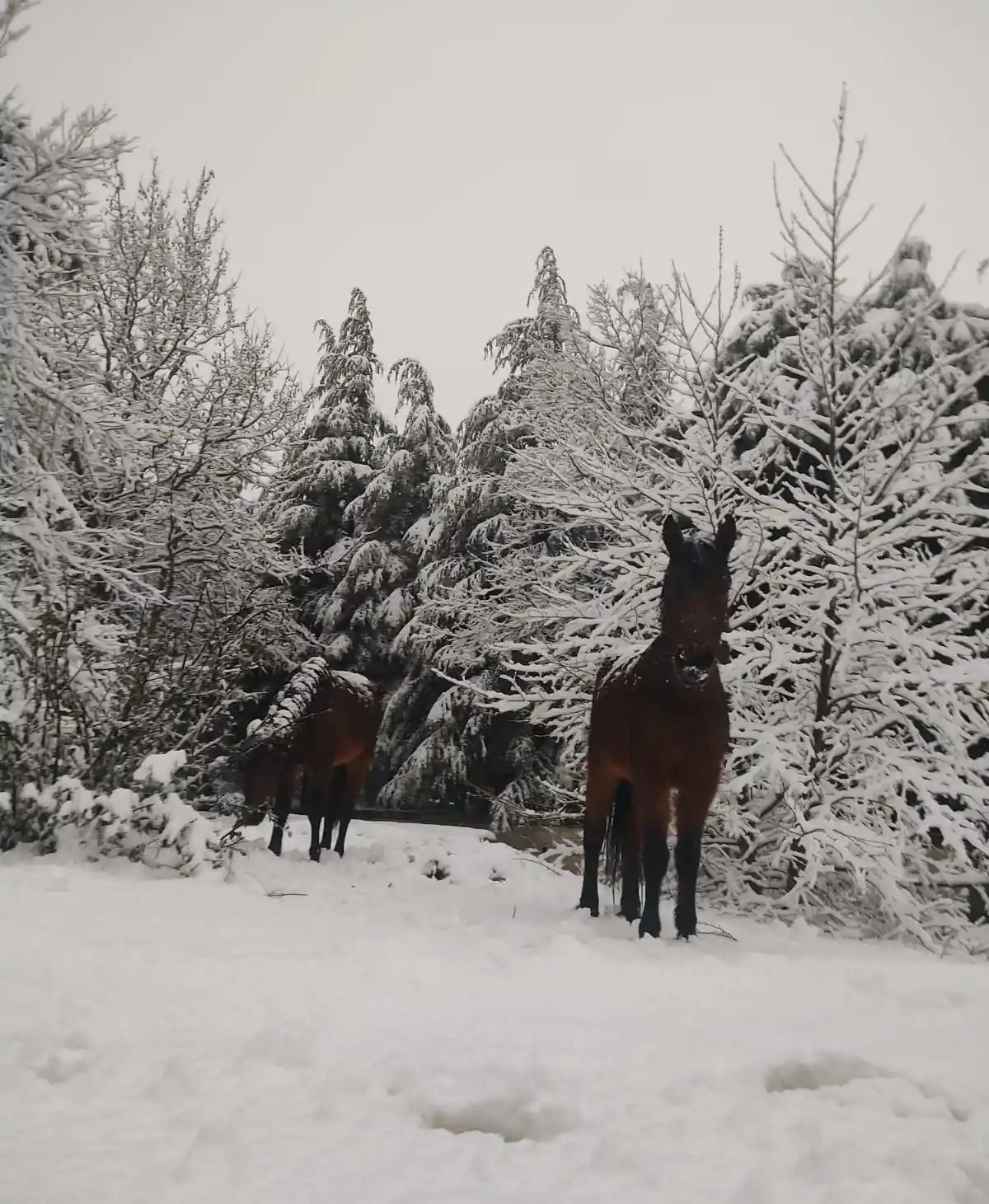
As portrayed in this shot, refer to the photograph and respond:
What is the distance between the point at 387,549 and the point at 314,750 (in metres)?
11.2

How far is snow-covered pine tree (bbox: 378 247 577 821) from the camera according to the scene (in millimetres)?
15508

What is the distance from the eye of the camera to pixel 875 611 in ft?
A: 20.4

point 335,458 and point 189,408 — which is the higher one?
point 335,458

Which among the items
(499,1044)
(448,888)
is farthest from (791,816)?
(499,1044)

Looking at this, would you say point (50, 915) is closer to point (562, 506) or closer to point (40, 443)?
point (562, 506)

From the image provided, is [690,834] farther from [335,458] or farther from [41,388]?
[335,458]

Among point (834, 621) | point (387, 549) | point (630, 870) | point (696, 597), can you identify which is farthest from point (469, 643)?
point (696, 597)

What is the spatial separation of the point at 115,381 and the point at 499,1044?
41.1 feet

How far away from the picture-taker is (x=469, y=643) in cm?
1508

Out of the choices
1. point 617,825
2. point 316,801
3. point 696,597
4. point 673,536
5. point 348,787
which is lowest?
point 316,801

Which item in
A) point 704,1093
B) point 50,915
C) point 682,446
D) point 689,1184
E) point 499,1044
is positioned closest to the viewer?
point 689,1184

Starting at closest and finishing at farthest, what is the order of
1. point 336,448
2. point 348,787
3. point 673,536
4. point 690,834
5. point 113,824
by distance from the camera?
1. point 673,536
2. point 690,834
3. point 113,824
4. point 348,787
5. point 336,448

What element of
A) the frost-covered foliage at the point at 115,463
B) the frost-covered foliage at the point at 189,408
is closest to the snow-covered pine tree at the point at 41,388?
the frost-covered foliage at the point at 115,463

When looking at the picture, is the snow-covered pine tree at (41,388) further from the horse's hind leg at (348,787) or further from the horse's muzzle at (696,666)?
the horse's muzzle at (696,666)
